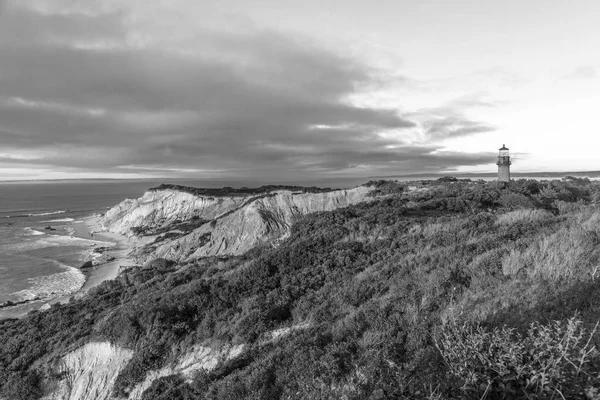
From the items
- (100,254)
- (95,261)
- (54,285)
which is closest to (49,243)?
(100,254)

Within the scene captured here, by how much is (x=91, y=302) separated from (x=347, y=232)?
15.1m

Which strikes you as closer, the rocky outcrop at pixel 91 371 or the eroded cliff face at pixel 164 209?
the rocky outcrop at pixel 91 371

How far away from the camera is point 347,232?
1580 cm

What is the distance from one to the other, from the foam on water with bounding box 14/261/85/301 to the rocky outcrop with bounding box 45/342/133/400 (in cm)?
1998

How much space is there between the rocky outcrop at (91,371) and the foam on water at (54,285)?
1998 centimetres

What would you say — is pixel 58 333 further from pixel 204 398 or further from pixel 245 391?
pixel 245 391

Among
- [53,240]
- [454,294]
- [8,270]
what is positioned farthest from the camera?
[53,240]

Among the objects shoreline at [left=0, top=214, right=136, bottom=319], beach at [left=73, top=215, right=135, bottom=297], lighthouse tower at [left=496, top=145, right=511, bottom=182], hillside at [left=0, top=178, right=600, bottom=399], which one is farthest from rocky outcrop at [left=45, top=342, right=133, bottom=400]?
lighthouse tower at [left=496, top=145, right=511, bottom=182]

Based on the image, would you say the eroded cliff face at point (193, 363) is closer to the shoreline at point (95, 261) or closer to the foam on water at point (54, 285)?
the shoreline at point (95, 261)

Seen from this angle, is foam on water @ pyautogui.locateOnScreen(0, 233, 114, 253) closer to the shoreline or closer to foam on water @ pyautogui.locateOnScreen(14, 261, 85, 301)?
the shoreline

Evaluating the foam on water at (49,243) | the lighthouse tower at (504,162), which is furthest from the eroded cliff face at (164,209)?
the lighthouse tower at (504,162)

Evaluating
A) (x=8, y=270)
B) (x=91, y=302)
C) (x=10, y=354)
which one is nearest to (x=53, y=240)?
(x=8, y=270)

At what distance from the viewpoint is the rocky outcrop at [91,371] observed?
9727 millimetres

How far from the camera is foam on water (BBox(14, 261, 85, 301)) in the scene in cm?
2691
